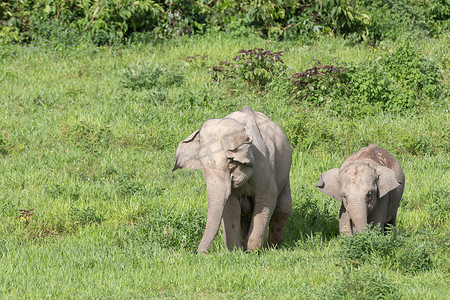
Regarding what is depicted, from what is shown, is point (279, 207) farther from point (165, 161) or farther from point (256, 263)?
point (165, 161)

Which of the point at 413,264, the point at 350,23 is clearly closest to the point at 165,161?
the point at 413,264

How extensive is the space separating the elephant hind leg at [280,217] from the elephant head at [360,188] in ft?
1.28

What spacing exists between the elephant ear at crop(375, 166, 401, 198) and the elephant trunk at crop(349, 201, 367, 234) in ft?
1.05

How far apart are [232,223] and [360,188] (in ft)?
4.53

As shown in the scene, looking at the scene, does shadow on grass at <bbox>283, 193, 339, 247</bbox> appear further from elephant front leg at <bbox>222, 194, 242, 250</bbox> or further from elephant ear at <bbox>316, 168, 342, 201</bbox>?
elephant front leg at <bbox>222, 194, 242, 250</bbox>

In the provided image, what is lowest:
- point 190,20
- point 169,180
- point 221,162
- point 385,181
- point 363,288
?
point 190,20

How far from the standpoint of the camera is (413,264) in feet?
23.2

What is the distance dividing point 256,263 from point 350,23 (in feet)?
36.2

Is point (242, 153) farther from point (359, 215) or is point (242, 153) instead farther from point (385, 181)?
point (385, 181)

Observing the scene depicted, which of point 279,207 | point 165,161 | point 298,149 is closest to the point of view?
point 279,207

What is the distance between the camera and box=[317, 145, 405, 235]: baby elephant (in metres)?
7.70

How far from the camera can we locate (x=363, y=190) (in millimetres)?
7707

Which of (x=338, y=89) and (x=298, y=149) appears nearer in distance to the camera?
(x=298, y=149)

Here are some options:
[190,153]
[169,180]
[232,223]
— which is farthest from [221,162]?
[169,180]
